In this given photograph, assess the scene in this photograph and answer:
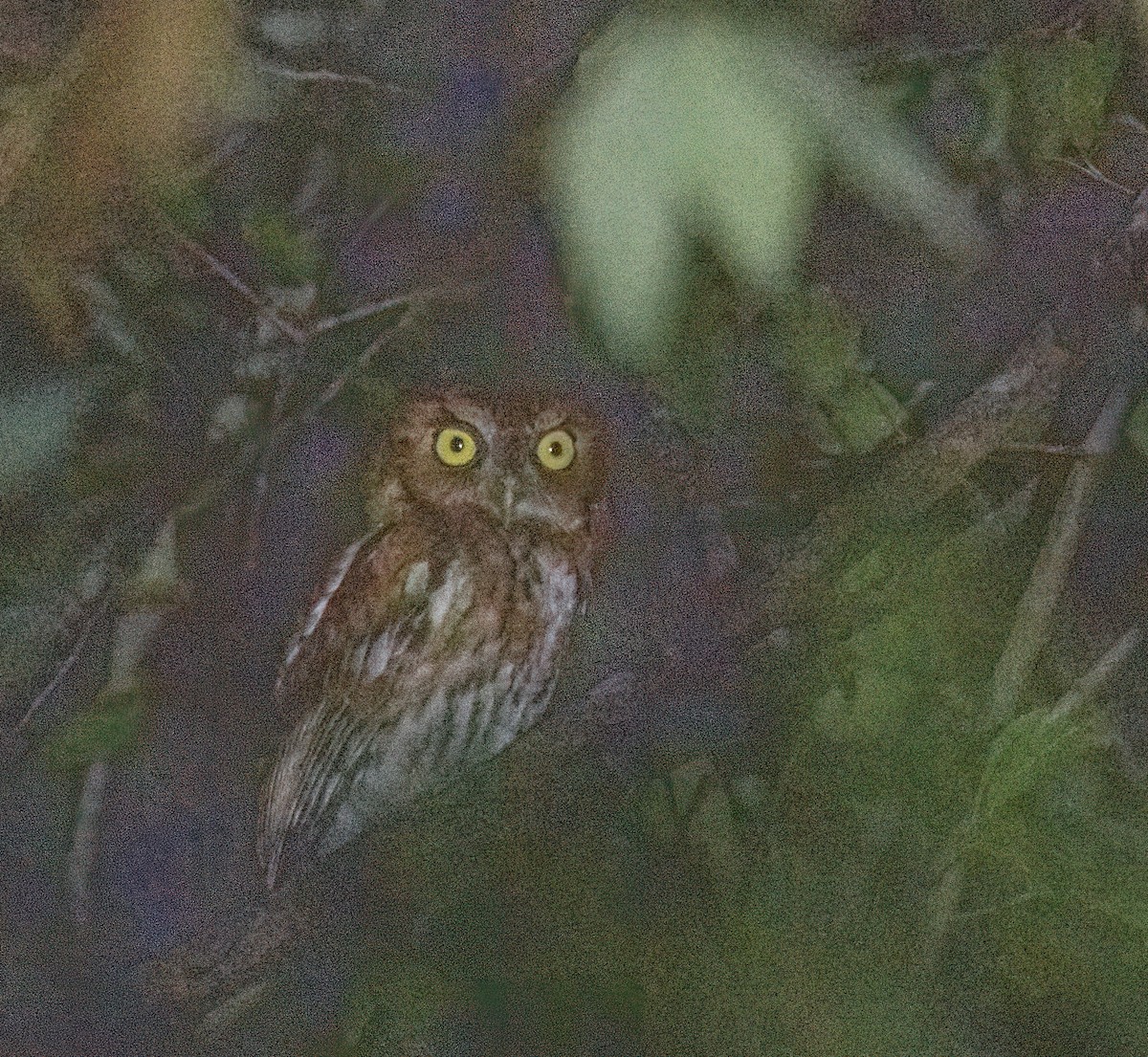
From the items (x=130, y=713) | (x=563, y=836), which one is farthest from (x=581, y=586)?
(x=130, y=713)

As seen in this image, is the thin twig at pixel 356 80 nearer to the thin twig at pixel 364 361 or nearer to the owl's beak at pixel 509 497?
the thin twig at pixel 364 361

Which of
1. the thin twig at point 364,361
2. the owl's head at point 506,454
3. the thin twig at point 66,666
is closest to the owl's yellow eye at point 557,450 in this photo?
the owl's head at point 506,454

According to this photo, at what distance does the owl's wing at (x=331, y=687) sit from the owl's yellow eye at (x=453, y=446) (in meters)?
0.05

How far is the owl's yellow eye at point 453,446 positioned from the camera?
0.68 meters

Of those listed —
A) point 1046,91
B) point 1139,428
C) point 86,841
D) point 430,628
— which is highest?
point 1046,91

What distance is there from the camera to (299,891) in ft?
2.16

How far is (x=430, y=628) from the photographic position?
73 centimetres

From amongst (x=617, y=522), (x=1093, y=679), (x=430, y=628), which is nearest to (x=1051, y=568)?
(x=1093, y=679)

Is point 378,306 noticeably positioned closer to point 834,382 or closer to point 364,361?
point 364,361

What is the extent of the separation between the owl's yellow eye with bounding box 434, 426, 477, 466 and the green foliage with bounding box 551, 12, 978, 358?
0.35ft

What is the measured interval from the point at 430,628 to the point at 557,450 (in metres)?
0.13

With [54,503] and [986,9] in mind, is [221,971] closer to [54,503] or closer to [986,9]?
[54,503]

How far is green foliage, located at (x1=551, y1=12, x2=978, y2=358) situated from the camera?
58 cm

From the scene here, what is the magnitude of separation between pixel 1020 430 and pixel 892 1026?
0.31m
